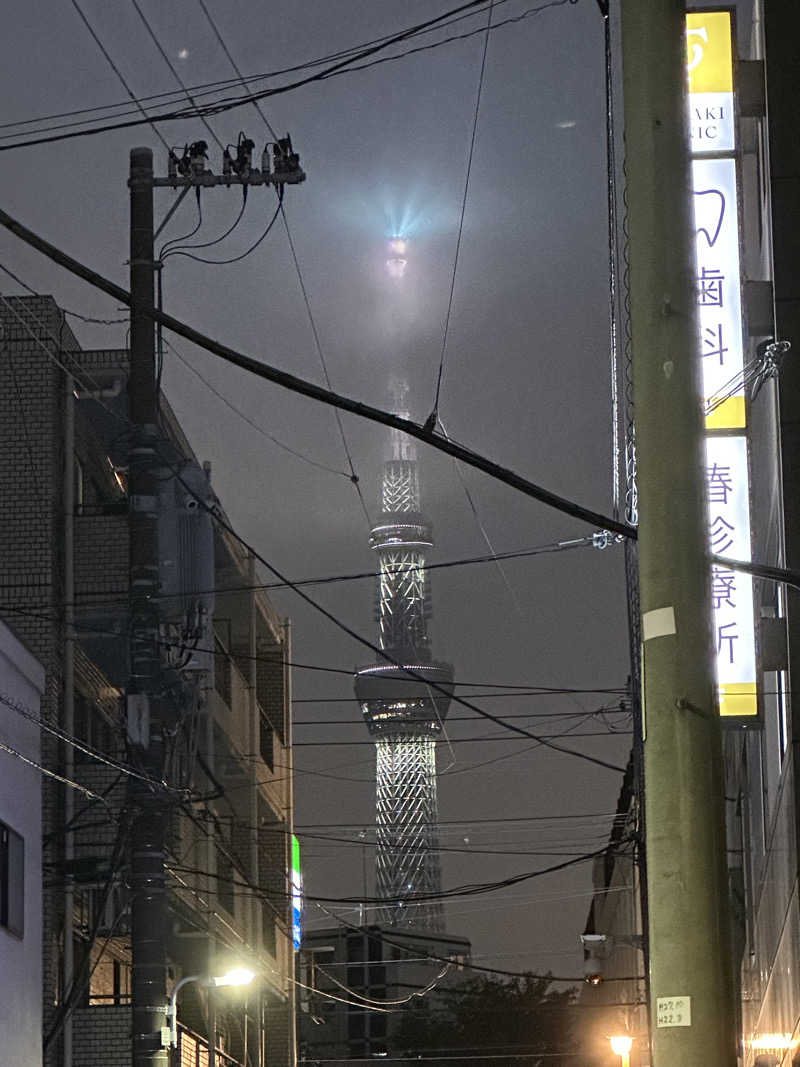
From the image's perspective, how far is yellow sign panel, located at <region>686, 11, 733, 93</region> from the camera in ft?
56.7

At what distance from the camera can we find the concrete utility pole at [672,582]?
17.7 ft

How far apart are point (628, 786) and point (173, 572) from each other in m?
36.8

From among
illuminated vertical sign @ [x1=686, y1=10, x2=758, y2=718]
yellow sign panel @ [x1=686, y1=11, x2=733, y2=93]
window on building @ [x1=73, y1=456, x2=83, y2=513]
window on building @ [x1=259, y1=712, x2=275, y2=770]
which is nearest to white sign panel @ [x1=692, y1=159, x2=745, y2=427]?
illuminated vertical sign @ [x1=686, y1=10, x2=758, y2=718]

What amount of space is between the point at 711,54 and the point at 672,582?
1261cm

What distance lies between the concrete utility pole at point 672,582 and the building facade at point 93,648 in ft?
46.5

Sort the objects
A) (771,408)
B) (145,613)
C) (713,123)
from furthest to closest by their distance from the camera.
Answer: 1. (145,613)
2. (771,408)
3. (713,123)

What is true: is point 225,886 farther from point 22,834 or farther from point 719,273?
point 719,273

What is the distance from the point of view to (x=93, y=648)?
3222 cm

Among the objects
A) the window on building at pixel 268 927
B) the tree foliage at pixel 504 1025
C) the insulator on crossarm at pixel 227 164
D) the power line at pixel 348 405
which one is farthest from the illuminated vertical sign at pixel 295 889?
the tree foliage at pixel 504 1025

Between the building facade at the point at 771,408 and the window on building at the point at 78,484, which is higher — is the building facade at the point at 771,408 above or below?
below

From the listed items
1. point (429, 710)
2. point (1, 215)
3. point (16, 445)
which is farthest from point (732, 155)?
point (429, 710)

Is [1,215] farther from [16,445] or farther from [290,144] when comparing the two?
[16,445]

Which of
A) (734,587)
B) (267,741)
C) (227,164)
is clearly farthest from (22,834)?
(267,741)

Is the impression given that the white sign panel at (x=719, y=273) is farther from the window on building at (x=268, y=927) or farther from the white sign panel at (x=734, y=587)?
the window on building at (x=268, y=927)
